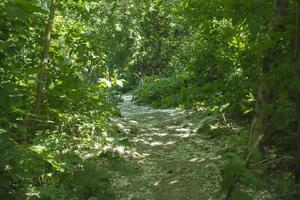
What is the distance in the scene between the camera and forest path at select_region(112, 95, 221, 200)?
16.4 feet

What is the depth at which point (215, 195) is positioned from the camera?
4.71 m

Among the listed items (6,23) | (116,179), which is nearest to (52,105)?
(6,23)

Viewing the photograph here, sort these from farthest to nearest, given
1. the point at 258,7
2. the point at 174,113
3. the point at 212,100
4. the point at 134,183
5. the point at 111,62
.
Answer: the point at 111,62 → the point at 174,113 → the point at 212,100 → the point at 134,183 → the point at 258,7

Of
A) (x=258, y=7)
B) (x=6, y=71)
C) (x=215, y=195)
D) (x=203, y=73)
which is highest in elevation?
(x=258, y=7)

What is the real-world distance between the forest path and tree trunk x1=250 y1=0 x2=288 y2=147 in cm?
99

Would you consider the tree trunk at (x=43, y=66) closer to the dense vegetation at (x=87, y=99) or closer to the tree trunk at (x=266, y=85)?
the dense vegetation at (x=87, y=99)

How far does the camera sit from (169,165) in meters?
6.02

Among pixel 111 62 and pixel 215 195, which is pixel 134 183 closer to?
pixel 215 195

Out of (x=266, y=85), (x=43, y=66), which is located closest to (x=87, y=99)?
(x=43, y=66)

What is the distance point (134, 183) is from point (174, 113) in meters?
5.32

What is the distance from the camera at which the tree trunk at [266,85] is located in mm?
3906

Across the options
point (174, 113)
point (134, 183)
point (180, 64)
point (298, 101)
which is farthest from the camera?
point (180, 64)

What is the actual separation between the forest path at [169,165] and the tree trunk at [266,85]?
3.26 ft

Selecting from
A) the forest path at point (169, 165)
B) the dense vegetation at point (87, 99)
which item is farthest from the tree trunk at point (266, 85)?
the forest path at point (169, 165)
